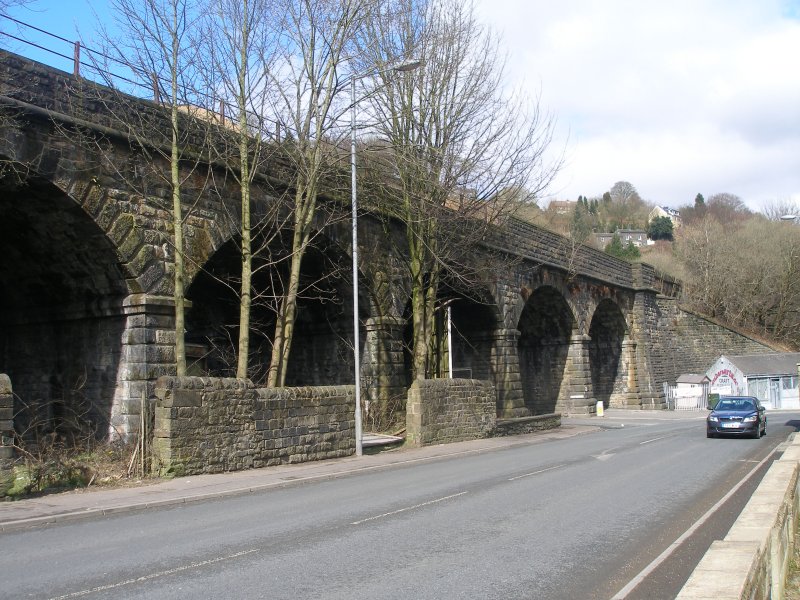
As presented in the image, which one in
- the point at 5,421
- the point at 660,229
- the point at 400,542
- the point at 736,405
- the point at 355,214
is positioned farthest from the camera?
the point at 660,229

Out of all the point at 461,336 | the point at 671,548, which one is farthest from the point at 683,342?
the point at 671,548

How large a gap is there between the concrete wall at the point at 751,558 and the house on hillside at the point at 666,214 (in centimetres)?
12699

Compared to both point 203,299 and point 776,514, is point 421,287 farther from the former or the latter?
point 776,514

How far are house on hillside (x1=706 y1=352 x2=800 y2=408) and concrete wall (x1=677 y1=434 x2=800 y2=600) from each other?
144 feet

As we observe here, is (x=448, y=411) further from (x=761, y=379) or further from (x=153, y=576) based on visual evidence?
(x=761, y=379)

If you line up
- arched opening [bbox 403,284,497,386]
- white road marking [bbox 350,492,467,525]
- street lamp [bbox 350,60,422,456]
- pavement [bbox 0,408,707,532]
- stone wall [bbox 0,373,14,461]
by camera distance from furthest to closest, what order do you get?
arched opening [bbox 403,284,497,386], street lamp [bbox 350,60,422,456], stone wall [bbox 0,373,14,461], pavement [bbox 0,408,707,532], white road marking [bbox 350,492,467,525]

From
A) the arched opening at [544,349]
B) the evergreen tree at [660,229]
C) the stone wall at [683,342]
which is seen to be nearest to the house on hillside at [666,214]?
the evergreen tree at [660,229]

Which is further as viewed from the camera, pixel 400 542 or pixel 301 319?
pixel 301 319

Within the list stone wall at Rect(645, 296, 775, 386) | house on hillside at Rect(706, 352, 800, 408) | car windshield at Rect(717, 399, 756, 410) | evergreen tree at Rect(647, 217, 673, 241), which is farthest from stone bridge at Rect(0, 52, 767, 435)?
evergreen tree at Rect(647, 217, 673, 241)

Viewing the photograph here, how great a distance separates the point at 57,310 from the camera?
51.0ft

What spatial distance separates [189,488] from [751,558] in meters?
9.48

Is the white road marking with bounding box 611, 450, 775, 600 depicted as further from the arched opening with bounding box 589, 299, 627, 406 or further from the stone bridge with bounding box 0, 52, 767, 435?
the arched opening with bounding box 589, 299, 627, 406

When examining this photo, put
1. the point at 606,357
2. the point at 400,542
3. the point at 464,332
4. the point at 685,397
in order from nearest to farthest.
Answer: the point at 400,542, the point at 464,332, the point at 606,357, the point at 685,397

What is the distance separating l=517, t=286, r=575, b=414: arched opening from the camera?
114ft
